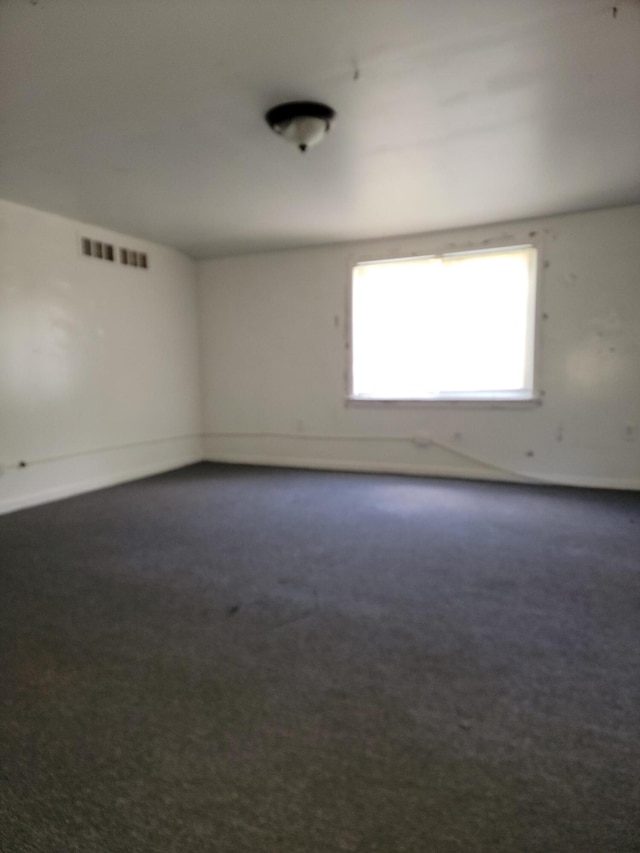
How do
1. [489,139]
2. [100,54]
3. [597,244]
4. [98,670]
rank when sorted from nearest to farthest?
[98,670] → [100,54] → [489,139] → [597,244]

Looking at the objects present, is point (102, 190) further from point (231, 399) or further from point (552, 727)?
point (552, 727)

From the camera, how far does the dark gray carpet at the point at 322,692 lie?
112 centimetres

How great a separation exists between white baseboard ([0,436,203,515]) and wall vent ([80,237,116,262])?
180cm

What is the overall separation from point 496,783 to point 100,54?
111 inches

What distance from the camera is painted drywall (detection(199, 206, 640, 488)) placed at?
4145 millimetres

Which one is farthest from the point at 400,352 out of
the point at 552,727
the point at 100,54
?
the point at 552,727

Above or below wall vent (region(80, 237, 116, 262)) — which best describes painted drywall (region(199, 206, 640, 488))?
below

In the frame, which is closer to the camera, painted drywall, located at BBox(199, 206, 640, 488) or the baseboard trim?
painted drywall, located at BBox(199, 206, 640, 488)

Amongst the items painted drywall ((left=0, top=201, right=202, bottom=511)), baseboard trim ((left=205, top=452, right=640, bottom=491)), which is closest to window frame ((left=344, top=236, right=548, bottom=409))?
baseboard trim ((left=205, top=452, right=640, bottom=491))

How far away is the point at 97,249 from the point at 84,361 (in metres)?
1.04

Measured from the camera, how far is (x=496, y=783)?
3.98ft

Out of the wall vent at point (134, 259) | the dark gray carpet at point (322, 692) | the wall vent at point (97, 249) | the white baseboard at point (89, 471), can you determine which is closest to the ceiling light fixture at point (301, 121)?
the dark gray carpet at point (322, 692)

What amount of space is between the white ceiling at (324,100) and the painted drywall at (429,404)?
0.56 m

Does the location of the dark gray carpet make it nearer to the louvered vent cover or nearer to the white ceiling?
the white ceiling
